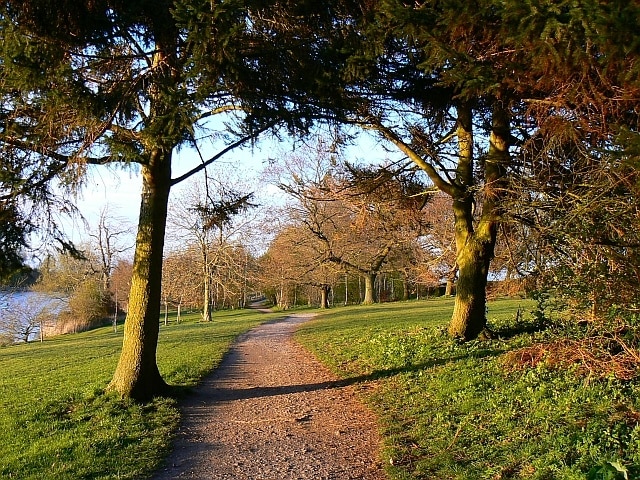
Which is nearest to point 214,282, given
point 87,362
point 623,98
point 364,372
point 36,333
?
point 36,333

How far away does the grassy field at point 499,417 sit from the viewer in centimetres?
457

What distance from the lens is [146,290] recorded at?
8.16 meters

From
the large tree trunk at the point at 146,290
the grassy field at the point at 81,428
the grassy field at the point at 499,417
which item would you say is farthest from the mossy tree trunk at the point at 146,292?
the grassy field at the point at 499,417

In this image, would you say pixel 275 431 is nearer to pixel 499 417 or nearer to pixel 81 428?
pixel 81 428

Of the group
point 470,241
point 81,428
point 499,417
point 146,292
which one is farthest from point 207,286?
point 499,417

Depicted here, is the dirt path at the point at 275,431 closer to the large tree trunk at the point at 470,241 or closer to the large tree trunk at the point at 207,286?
the large tree trunk at the point at 470,241

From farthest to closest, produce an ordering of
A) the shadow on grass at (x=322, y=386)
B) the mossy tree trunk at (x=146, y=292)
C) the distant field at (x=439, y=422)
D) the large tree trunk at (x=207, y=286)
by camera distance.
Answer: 1. the large tree trunk at (x=207, y=286)
2. the shadow on grass at (x=322, y=386)
3. the mossy tree trunk at (x=146, y=292)
4. the distant field at (x=439, y=422)

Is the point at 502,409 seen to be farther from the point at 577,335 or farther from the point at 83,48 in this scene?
the point at 83,48

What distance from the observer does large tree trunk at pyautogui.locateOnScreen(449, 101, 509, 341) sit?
10.7m

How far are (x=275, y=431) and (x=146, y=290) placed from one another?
3080 mm

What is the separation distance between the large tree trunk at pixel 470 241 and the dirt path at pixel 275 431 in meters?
3.20

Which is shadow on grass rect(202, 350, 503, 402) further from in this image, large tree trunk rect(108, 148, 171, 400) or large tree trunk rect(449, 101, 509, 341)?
large tree trunk rect(449, 101, 509, 341)

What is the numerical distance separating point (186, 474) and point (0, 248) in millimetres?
4688

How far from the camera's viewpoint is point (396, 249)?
114 feet
